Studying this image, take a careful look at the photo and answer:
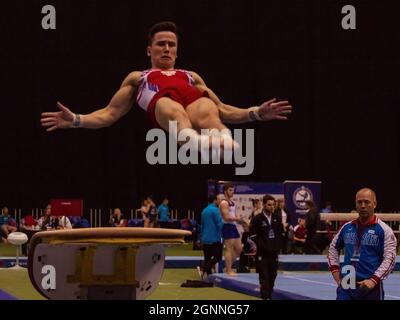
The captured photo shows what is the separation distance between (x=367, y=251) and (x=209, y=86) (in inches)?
617

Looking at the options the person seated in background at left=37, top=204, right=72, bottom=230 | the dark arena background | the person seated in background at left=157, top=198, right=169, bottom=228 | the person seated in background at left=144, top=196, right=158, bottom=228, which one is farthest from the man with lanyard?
the dark arena background

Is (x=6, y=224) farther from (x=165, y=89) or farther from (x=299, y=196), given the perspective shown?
(x=165, y=89)

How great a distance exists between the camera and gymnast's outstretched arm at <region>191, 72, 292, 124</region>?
4.32 metres

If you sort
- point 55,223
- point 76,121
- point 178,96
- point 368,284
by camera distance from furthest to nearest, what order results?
point 55,223, point 368,284, point 76,121, point 178,96

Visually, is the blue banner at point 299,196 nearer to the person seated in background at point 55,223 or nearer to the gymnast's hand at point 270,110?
the person seated in background at point 55,223

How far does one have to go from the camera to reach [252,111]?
4.47m

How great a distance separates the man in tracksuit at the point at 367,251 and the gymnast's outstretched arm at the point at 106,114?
4.96 feet

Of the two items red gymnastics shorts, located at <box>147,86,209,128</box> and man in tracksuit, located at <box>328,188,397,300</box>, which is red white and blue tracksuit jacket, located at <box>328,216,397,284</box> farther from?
red gymnastics shorts, located at <box>147,86,209,128</box>

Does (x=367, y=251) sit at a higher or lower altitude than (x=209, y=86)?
lower

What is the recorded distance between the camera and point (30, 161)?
69.3 ft

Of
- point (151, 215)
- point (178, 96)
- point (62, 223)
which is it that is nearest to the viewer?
point (178, 96)

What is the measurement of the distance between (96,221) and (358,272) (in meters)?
16.2

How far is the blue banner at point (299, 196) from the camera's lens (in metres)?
15.2

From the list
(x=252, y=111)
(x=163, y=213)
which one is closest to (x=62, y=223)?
(x=163, y=213)
